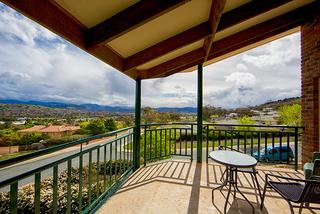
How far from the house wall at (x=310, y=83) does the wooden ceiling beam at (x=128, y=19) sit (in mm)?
3475

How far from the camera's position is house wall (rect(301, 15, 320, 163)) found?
3628 mm

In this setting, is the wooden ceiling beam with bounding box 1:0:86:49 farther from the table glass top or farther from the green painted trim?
the table glass top

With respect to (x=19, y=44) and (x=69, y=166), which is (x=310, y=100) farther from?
(x=19, y=44)

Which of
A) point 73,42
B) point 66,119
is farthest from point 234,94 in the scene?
point 73,42

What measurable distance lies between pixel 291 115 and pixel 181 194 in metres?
8.16

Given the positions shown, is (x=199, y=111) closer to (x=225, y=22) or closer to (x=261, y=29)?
(x=261, y=29)

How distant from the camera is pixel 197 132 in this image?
475 centimetres

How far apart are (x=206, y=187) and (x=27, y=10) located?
11.1 feet

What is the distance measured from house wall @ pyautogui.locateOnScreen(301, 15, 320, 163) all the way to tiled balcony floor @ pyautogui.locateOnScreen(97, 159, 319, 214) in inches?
28.7

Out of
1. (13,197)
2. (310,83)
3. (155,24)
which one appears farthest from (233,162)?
(310,83)

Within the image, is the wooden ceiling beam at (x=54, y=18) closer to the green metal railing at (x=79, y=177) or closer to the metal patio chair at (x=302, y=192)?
the green metal railing at (x=79, y=177)

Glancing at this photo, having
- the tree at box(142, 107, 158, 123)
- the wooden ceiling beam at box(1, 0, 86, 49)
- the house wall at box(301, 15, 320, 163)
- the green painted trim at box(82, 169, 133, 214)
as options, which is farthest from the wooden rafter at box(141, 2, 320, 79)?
the green painted trim at box(82, 169, 133, 214)

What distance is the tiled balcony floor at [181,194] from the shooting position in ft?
8.33

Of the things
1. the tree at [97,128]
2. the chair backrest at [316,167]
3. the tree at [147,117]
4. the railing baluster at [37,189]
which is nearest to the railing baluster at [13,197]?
the railing baluster at [37,189]
